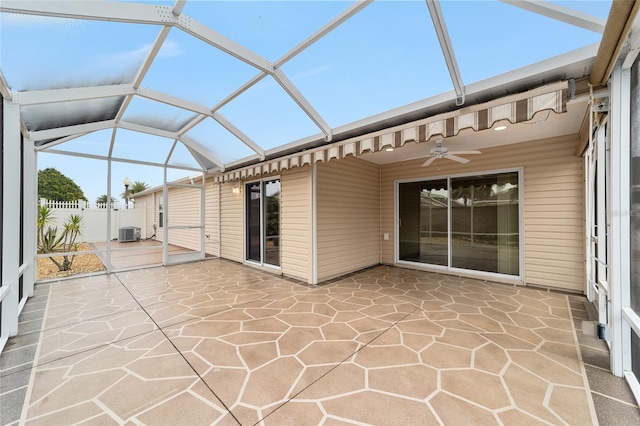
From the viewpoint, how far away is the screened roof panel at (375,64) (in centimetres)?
285

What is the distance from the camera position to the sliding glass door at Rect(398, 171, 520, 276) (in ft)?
18.3

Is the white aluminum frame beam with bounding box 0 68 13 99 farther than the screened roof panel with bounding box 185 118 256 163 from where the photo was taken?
No

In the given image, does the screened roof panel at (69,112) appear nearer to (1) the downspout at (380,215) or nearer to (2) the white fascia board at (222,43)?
(2) the white fascia board at (222,43)

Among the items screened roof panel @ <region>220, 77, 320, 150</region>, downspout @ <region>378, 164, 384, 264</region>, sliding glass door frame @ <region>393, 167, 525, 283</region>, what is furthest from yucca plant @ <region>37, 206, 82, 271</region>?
sliding glass door frame @ <region>393, 167, 525, 283</region>

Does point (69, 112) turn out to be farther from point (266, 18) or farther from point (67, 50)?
point (266, 18)

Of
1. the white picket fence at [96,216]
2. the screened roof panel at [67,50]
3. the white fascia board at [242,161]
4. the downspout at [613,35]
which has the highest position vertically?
the screened roof panel at [67,50]

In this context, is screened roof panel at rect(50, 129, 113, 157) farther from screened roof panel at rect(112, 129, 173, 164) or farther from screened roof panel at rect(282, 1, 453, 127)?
screened roof panel at rect(282, 1, 453, 127)

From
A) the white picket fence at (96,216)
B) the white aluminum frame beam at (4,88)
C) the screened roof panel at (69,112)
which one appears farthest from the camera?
the white picket fence at (96,216)

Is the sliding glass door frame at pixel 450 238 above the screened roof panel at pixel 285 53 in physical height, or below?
below

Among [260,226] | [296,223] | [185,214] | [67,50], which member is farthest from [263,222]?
[185,214]

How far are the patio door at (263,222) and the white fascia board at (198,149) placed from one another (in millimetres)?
1186

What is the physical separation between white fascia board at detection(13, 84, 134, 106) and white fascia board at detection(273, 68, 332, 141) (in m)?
2.73

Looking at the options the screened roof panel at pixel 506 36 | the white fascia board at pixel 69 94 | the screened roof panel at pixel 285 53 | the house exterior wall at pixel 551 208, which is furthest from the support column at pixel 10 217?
the house exterior wall at pixel 551 208

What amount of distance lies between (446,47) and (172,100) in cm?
466
